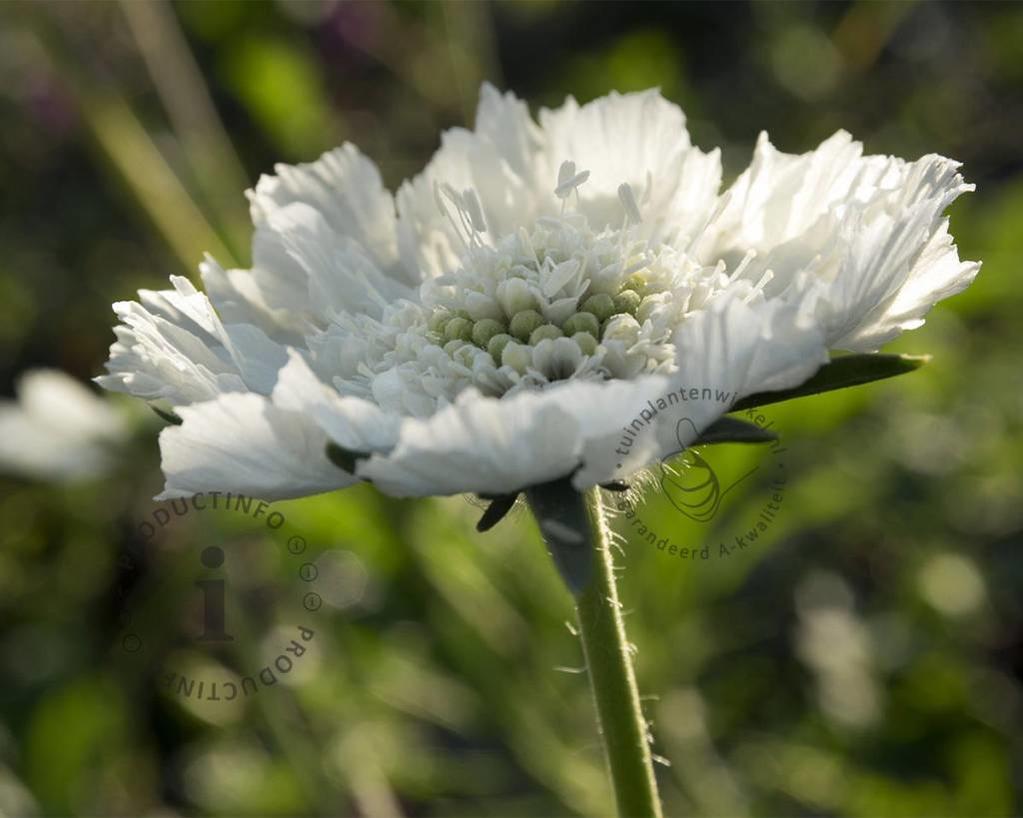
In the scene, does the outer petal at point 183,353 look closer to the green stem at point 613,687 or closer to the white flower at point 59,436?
the green stem at point 613,687

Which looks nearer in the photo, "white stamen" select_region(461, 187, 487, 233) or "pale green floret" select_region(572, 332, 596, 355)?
"pale green floret" select_region(572, 332, 596, 355)

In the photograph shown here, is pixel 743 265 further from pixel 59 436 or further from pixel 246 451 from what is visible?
pixel 59 436

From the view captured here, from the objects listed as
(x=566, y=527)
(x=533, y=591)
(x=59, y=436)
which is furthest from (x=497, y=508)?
(x=59, y=436)

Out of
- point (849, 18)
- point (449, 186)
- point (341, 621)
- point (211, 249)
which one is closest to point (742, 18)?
point (849, 18)

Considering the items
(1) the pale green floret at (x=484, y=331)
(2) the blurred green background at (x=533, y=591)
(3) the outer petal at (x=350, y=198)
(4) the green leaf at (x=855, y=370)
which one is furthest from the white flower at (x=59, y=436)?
(4) the green leaf at (x=855, y=370)

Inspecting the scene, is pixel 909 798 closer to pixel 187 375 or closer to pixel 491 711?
pixel 491 711

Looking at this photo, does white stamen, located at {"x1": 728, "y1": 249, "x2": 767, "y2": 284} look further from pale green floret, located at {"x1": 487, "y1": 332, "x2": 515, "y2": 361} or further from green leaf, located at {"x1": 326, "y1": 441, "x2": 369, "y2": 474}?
green leaf, located at {"x1": 326, "y1": 441, "x2": 369, "y2": 474}
